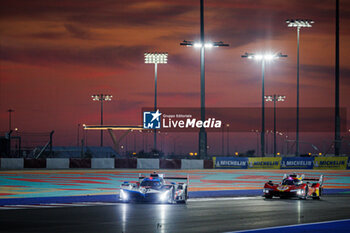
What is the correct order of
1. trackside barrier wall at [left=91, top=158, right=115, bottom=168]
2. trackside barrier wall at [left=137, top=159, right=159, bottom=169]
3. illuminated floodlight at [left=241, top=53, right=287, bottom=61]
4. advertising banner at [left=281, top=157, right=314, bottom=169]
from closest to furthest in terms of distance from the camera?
1. trackside barrier wall at [left=91, top=158, right=115, bottom=168]
2. trackside barrier wall at [left=137, top=159, right=159, bottom=169]
3. advertising banner at [left=281, top=157, right=314, bottom=169]
4. illuminated floodlight at [left=241, top=53, right=287, bottom=61]

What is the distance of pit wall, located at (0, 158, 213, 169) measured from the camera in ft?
154

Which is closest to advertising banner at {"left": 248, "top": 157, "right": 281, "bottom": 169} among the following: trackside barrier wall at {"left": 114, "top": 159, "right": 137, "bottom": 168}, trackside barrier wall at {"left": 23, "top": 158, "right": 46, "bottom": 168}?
trackside barrier wall at {"left": 114, "top": 159, "right": 137, "bottom": 168}

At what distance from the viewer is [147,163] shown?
165ft

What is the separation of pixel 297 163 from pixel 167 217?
4066cm

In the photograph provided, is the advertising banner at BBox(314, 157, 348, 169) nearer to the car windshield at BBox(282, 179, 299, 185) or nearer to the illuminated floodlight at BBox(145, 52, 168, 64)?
the illuminated floodlight at BBox(145, 52, 168, 64)

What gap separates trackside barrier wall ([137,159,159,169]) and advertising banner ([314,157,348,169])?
15.2 m

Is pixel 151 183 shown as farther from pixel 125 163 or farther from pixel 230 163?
pixel 230 163

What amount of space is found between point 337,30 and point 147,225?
47.6 m

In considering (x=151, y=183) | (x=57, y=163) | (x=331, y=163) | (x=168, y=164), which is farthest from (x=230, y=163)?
(x=151, y=183)

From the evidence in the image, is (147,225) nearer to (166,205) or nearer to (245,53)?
(166,205)

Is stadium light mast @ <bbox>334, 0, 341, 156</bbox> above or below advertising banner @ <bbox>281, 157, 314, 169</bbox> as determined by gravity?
above

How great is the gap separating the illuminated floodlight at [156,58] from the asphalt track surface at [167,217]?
166 feet

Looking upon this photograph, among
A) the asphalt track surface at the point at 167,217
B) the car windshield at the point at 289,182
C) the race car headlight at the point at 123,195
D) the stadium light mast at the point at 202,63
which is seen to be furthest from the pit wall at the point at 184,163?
the asphalt track surface at the point at 167,217

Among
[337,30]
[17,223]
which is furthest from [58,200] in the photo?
[337,30]
